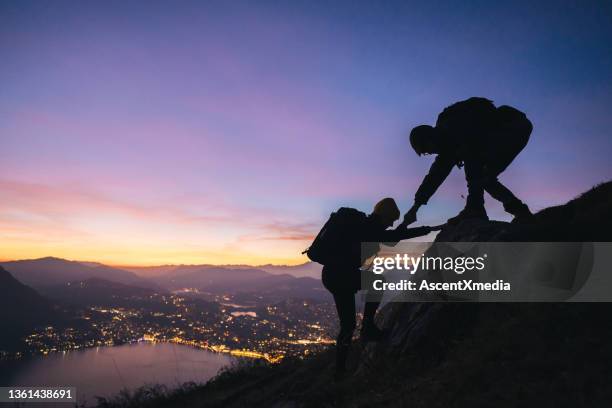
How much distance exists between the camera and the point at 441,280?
6.10 meters

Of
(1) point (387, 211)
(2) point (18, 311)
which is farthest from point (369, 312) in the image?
(2) point (18, 311)

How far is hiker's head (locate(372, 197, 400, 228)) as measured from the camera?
6457mm

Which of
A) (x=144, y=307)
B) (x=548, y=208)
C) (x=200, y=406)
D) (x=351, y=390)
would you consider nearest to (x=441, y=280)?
(x=351, y=390)

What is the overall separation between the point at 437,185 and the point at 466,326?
3.33 meters

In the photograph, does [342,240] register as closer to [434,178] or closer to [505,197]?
[434,178]

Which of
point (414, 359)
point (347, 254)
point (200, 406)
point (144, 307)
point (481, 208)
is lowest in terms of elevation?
point (144, 307)

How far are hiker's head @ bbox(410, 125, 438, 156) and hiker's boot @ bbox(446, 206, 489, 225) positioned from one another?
5.17ft

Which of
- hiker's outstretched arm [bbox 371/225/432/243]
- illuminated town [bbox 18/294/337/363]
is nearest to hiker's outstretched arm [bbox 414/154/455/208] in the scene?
hiker's outstretched arm [bbox 371/225/432/243]

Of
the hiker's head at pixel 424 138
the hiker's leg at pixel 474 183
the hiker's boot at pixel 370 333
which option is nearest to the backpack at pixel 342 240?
the hiker's boot at pixel 370 333

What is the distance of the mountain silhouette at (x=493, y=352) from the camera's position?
3.06 meters

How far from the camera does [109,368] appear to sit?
7725cm

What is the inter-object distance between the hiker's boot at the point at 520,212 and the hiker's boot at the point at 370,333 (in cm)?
376

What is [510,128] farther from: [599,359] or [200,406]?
[200,406]

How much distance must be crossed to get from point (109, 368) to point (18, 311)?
9660 cm
